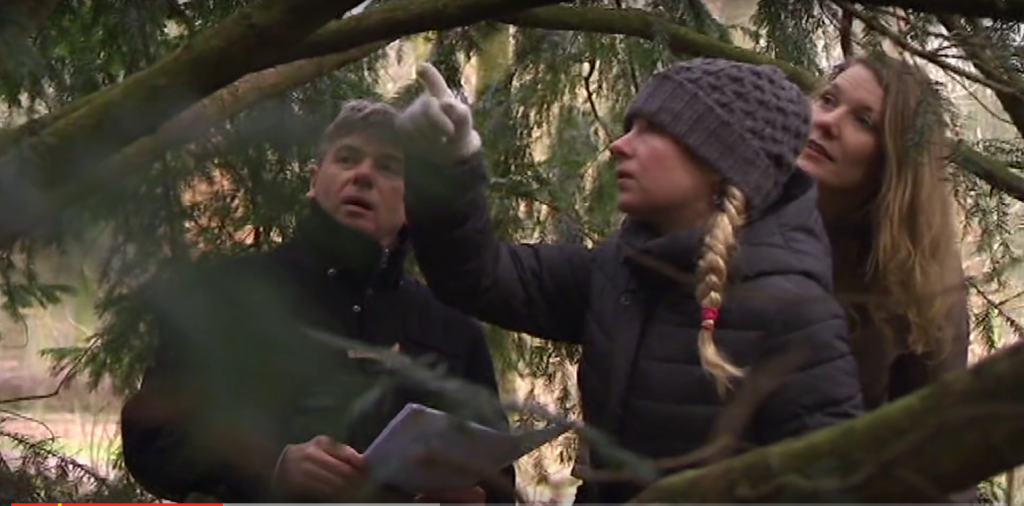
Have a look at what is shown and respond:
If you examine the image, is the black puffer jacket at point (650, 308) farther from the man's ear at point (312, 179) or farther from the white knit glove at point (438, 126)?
the man's ear at point (312, 179)

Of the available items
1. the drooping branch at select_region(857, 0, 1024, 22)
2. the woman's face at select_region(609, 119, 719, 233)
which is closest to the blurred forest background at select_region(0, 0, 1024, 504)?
the drooping branch at select_region(857, 0, 1024, 22)

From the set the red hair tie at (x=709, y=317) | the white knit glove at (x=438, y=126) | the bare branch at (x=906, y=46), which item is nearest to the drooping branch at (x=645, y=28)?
the bare branch at (x=906, y=46)

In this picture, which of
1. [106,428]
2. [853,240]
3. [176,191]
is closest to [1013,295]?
[853,240]

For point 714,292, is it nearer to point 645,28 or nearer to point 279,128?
point 279,128

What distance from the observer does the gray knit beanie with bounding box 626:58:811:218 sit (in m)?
1.91

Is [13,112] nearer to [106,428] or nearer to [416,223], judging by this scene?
[106,428]

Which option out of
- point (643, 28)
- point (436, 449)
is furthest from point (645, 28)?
point (436, 449)

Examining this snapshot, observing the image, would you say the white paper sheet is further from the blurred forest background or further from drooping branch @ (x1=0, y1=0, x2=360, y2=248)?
drooping branch @ (x1=0, y1=0, x2=360, y2=248)

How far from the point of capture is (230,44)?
145 centimetres

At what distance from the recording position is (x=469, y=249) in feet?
6.29

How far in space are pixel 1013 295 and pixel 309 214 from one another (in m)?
1.74

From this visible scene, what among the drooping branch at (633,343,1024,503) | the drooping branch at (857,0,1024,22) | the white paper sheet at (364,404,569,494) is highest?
the drooping branch at (857,0,1024,22)

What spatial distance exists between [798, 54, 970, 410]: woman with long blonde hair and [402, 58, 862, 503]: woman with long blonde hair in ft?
0.50

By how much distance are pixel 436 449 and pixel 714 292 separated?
49cm
